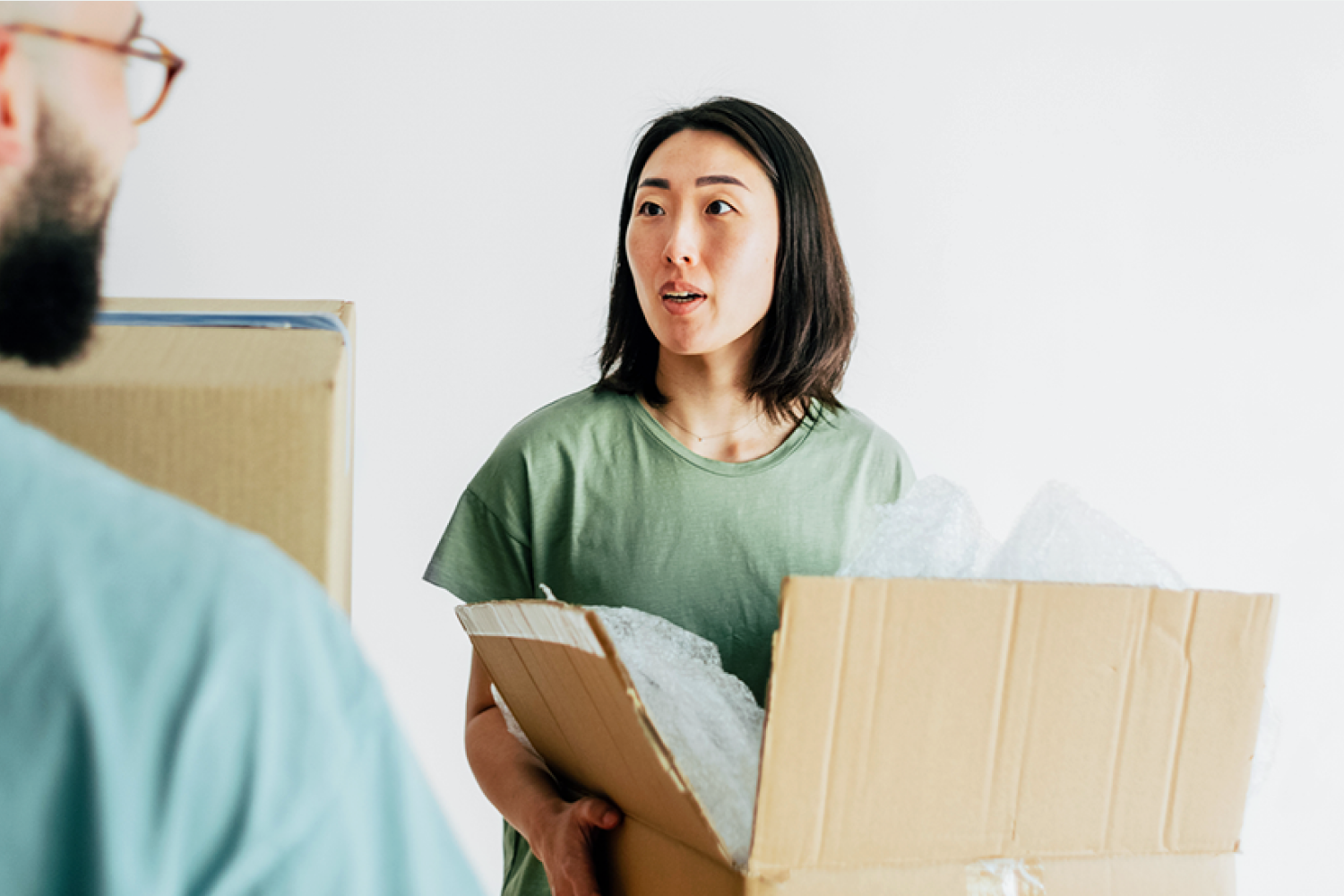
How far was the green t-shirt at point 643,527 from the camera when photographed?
2.97 ft

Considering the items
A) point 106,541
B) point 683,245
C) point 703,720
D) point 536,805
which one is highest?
point 683,245

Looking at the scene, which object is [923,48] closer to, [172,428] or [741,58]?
[741,58]

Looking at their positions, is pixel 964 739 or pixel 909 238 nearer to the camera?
pixel 964 739

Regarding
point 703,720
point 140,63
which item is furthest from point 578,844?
point 140,63

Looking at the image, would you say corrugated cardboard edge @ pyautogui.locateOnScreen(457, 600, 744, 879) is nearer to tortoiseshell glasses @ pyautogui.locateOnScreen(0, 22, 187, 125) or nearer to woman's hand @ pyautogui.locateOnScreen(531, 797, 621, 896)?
woman's hand @ pyautogui.locateOnScreen(531, 797, 621, 896)

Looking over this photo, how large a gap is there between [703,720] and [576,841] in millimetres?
149

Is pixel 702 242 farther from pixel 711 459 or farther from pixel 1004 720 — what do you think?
pixel 1004 720

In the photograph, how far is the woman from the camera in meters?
0.90

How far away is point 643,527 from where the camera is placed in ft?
3.02

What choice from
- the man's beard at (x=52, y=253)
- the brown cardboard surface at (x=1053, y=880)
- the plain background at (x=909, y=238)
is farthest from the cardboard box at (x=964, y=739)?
the plain background at (x=909, y=238)

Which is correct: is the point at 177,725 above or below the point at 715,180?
below

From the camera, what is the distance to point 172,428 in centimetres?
44

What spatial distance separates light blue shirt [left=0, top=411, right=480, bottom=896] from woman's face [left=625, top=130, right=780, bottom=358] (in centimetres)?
58

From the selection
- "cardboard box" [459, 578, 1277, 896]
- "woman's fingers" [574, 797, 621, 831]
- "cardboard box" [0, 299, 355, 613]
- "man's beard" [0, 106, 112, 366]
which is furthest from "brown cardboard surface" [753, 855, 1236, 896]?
"man's beard" [0, 106, 112, 366]
